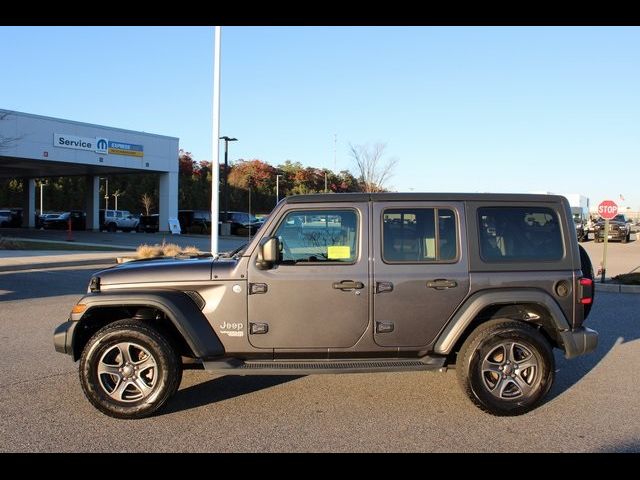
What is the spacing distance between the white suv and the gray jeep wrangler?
4335cm

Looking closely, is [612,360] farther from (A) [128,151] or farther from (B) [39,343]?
(A) [128,151]

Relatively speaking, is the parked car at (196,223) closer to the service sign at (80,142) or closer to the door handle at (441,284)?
the service sign at (80,142)

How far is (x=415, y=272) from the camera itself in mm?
5180

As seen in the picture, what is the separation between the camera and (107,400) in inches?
194

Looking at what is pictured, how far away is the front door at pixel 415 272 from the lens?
16.8 feet

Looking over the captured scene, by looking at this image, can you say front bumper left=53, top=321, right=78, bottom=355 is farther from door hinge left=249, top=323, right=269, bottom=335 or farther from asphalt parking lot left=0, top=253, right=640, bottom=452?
door hinge left=249, top=323, right=269, bottom=335

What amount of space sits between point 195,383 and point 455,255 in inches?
115

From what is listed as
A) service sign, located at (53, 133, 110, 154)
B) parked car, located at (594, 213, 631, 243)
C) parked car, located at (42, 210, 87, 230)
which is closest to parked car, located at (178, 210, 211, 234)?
parked car, located at (42, 210, 87, 230)

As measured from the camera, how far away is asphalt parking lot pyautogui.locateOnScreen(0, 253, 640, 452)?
441cm

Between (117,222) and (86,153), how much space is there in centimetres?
1086

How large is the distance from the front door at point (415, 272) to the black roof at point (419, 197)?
0.08 metres

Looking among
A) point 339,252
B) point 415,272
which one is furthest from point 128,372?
point 415,272

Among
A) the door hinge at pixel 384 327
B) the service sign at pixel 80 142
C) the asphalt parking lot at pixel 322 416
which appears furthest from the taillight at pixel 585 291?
the service sign at pixel 80 142
